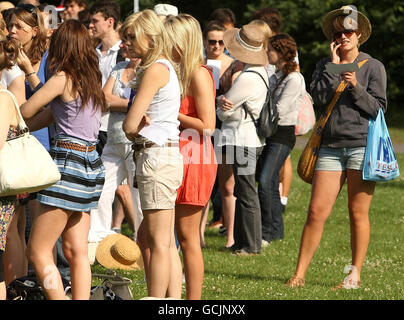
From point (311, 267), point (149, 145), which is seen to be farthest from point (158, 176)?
point (311, 267)

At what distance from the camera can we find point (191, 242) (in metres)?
5.98

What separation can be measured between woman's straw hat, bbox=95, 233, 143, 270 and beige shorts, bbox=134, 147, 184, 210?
245 cm

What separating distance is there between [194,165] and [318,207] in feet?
5.60

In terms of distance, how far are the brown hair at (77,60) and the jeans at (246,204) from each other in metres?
3.37

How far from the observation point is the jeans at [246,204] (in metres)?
9.00

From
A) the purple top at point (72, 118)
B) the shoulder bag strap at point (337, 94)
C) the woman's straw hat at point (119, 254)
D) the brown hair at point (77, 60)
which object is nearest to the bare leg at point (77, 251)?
the purple top at point (72, 118)

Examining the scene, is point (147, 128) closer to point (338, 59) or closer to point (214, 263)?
point (338, 59)

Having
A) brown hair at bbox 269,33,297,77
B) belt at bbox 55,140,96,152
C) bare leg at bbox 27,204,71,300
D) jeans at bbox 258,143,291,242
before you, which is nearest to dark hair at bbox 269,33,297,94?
brown hair at bbox 269,33,297,77

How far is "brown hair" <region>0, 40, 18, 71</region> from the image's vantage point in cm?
509

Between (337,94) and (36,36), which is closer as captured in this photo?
(36,36)

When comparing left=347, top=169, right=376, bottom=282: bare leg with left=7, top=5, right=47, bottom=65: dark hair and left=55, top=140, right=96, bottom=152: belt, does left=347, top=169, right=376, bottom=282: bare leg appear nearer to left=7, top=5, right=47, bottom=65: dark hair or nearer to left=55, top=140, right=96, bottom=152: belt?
left=55, top=140, right=96, bottom=152: belt

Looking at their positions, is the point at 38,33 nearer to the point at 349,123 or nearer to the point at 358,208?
the point at 349,123

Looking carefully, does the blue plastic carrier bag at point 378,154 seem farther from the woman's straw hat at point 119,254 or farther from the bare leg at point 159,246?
the woman's straw hat at point 119,254
